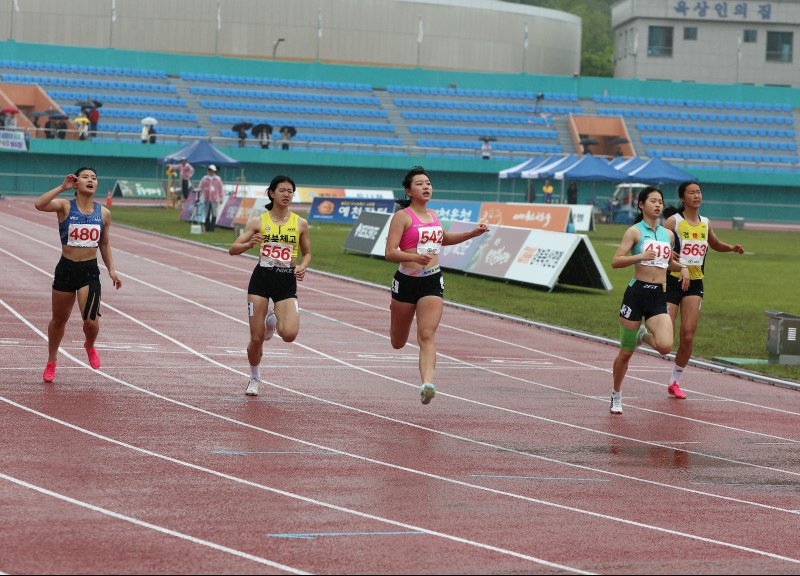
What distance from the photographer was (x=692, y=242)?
44.7ft

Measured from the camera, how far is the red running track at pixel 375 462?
22.8 feet

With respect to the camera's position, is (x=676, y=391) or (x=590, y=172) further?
(x=590, y=172)

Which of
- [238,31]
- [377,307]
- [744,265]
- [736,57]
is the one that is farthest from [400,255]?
[736,57]

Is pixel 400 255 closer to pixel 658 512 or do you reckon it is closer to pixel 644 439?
pixel 644 439

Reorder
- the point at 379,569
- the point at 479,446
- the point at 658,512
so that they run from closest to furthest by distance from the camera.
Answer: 1. the point at 379,569
2. the point at 658,512
3. the point at 479,446

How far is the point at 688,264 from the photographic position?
13.7 meters

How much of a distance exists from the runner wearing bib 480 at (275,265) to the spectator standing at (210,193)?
26.4 m

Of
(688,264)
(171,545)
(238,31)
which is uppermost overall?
(238,31)

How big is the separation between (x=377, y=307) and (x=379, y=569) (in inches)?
603

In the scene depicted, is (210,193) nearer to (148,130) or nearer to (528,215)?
(528,215)

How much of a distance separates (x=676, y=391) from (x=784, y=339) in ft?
11.5

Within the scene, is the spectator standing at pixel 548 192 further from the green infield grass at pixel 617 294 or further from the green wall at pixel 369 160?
the green infield grass at pixel 617 294

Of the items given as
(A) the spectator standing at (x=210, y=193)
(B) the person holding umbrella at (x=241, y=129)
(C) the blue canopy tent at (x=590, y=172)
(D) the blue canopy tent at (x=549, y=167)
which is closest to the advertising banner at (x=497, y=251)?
(A) the spectator standing at (x=210, y=193)

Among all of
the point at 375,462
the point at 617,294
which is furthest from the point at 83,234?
the point at 617,294
